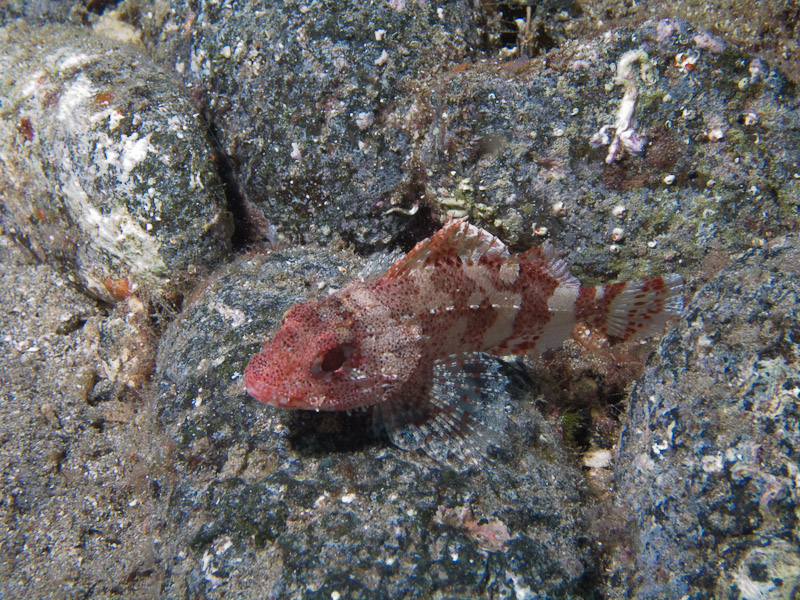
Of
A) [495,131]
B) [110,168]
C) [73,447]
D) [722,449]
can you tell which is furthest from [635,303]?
[73,447]

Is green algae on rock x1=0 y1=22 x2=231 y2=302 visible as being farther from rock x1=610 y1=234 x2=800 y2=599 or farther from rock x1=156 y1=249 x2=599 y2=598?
rock x1=610 y1=234 x2=800 y2=599

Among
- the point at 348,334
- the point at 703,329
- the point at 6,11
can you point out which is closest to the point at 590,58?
the point at 703,329

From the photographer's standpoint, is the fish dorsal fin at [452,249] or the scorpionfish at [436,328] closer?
the scorpionfish at [436,328]

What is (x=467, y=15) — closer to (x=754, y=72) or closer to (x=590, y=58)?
(x=590, y=58)

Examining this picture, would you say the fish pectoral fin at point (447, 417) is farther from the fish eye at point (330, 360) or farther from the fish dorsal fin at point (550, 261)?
the fish dorsal fin at point (550, 261)

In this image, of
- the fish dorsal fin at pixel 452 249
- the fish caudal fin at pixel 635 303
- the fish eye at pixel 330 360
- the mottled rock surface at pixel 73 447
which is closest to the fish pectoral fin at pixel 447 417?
the fish eye at pixel 330 360

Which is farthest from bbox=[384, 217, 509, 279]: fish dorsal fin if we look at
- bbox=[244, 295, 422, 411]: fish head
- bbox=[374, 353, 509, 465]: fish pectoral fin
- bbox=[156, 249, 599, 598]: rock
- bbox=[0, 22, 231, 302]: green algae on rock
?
bbox=[0, 22, 231, 302]: green algae on rock
